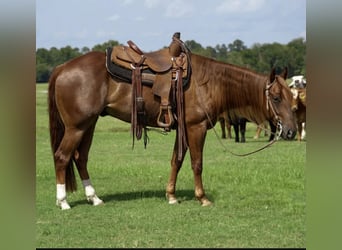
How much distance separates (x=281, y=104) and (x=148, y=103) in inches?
72.5

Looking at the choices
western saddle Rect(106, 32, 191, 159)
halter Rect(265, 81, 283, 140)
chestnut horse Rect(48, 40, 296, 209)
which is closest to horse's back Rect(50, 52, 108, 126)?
chestnut horse Rect(48, 40, 296, 209)

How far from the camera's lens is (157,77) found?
610 cm

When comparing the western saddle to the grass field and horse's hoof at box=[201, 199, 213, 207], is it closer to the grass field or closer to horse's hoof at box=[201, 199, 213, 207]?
horse's hoof at box=[201, 199, 213, 207]

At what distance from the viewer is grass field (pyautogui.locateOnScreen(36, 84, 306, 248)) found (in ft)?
14.9

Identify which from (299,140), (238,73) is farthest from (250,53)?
(238,73)

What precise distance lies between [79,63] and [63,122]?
84 cm

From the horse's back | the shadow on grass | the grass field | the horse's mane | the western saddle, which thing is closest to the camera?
the grass field

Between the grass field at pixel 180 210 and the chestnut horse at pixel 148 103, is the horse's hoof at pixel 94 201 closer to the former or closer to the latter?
the chestnut horse at pixel 148 103

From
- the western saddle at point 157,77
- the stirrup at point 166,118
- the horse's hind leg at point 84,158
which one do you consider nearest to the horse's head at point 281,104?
the western saddle at point 157,77

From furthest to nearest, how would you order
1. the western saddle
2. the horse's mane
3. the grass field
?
1. the horse's mane
2. the western saddle
3. the grass field

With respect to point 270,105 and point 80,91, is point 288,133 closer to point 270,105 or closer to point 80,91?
point 270,105

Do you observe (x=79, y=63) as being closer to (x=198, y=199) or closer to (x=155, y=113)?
(x=155, y=113)

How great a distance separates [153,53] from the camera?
635 centimetres

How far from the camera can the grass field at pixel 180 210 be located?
454 cm
